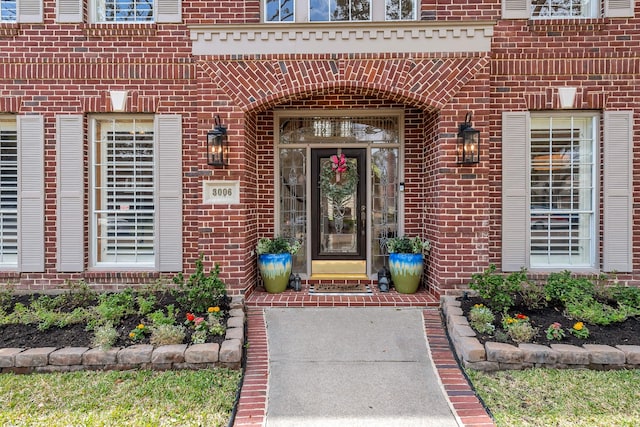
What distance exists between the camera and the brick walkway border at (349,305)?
112 inches

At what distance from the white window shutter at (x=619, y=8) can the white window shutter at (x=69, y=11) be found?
22.3 ft

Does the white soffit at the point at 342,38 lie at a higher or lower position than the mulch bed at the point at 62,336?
higher

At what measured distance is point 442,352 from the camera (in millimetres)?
3711

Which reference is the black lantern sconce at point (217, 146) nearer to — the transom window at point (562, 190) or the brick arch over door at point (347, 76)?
the brick arch over door at point (347, 76)

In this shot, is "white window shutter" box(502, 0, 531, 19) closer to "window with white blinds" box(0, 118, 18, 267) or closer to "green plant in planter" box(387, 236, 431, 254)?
"green plant in planter" box(387, 236, 431, 254)

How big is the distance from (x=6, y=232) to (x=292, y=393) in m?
4.71

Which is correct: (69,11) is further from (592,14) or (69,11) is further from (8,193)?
(592,14)

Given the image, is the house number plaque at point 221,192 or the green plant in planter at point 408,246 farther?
the green plant in planter at point 408,246

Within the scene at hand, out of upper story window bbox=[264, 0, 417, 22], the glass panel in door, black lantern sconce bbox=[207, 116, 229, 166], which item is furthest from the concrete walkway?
upper story window bbox=[264, 0, 417, 22]

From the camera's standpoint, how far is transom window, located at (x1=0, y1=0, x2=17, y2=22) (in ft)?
16.8

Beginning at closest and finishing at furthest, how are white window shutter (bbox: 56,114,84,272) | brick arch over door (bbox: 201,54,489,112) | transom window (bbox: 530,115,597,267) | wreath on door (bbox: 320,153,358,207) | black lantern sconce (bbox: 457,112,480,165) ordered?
black lantern sconce (bbox: 457,112,480,165)
brick arch over door (bbox: 201,54,489,112)
white window shutter (bbox: 56,114,84,272)
transom window (bbox: 530,115,597,267)
wreath on door (bbox: 320,153,358,207)

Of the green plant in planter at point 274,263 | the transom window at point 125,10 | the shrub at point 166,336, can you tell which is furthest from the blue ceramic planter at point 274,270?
the transom window at point 125,10

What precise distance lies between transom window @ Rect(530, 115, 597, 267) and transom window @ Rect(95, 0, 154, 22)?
212 inches

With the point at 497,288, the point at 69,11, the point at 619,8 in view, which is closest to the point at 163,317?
the point at 497,288
